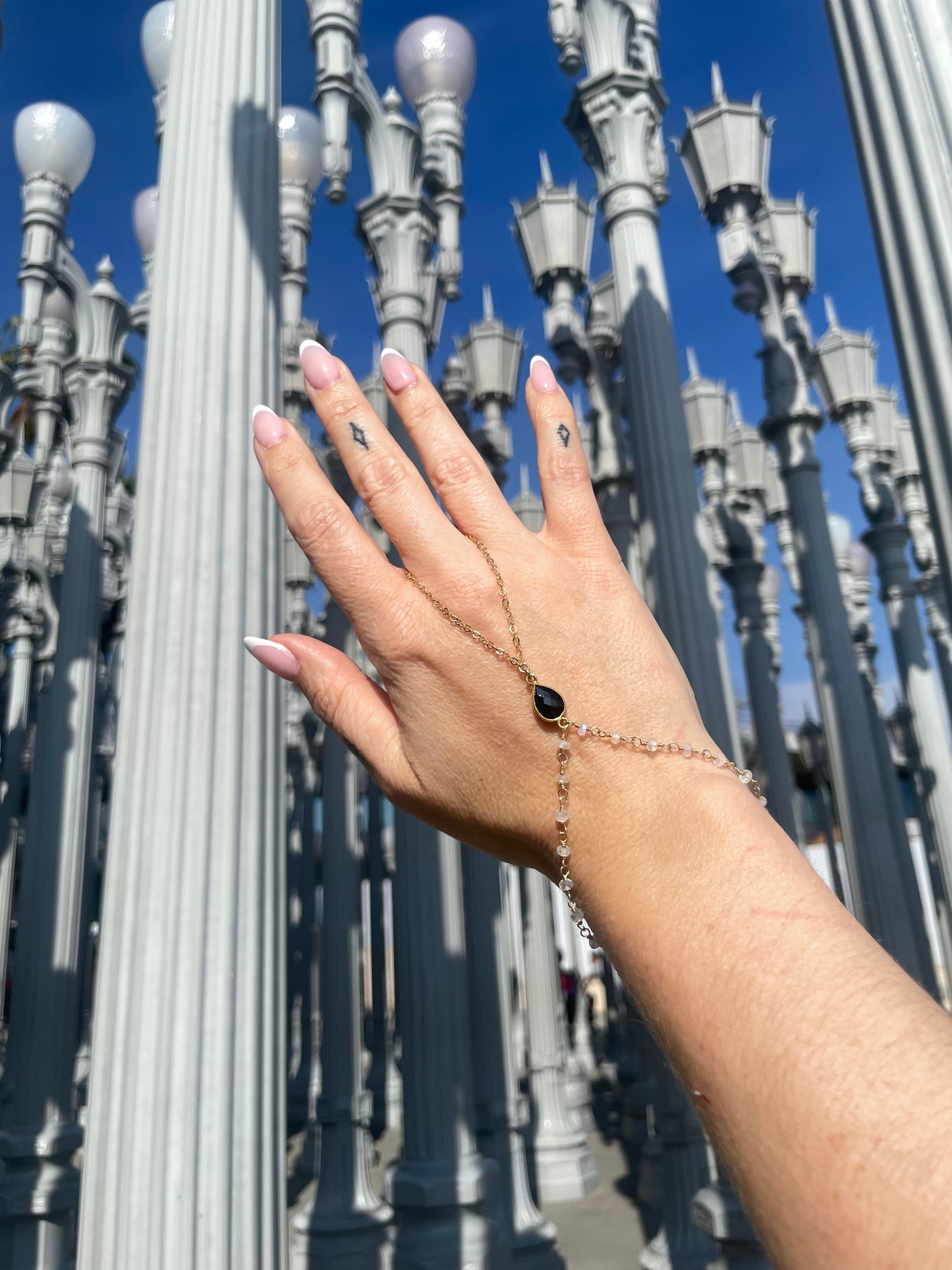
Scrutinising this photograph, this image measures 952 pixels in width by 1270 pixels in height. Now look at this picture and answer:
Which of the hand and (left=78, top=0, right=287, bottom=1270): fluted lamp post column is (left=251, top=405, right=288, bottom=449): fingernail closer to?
the hand

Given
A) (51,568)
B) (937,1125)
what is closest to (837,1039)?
(937,1125)

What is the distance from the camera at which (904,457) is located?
59.0ft

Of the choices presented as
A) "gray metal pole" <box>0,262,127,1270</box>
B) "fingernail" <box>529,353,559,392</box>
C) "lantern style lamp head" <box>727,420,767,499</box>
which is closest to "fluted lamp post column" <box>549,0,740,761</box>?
"fingernail" <box>529,353,559,392</box>

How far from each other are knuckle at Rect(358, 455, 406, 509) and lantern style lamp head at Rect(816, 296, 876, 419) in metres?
13.6

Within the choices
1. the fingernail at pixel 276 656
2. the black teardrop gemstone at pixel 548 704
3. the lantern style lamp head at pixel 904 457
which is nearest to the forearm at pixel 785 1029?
the black teardrop gemstone at pixel 548 704

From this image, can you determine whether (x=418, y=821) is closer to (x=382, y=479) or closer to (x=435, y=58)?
(x=382, y=479)

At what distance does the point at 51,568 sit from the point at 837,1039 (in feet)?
59.2

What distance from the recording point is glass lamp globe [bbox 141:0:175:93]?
28.7 feet

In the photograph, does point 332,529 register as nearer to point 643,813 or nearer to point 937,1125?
point 643,813

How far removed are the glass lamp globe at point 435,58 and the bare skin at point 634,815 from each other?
10535mm

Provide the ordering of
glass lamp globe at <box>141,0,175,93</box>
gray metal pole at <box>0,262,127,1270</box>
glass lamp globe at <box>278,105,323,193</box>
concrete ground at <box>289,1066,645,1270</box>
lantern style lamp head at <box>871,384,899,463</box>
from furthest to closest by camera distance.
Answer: lantern style lamp head at <box>871,384,899,463</box>
glass lamp globe at <box>278,105,323,193</box>
concrete ground at <box>289,1066,645,1270</box>
glass lamp globe at <box>141,0,175,93</box>
gray metal pole at <box>0,262,127,1270</box>

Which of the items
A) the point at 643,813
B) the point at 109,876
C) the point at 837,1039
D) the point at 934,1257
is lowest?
the point at 934,1257

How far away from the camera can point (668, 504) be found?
24.2 ft

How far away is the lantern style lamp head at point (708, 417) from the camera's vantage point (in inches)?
557
